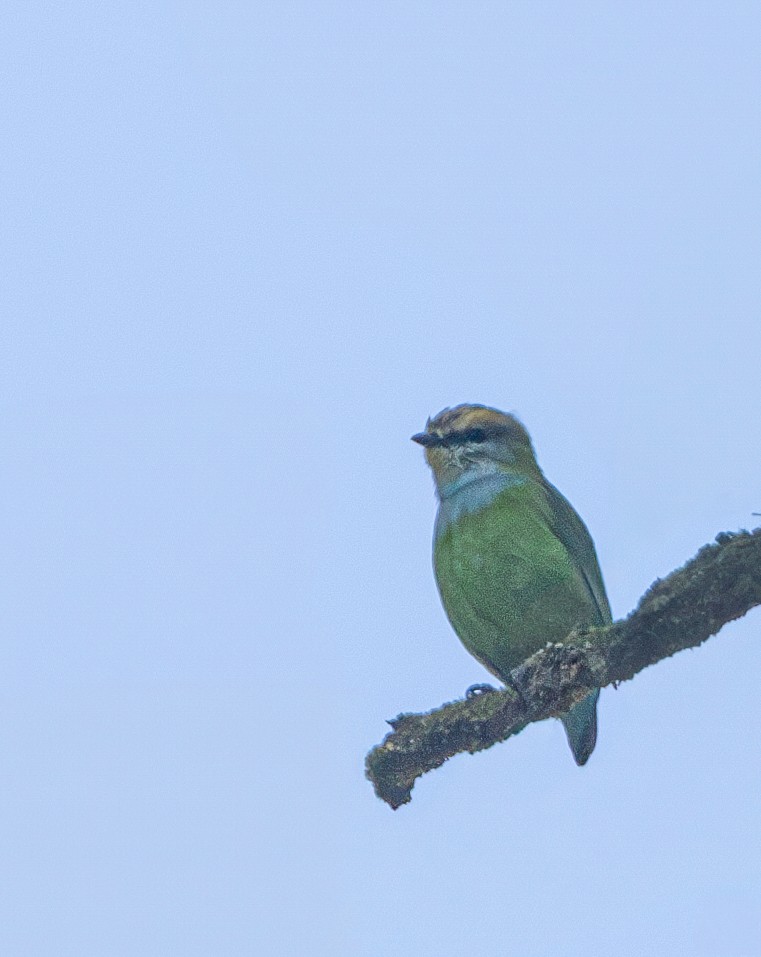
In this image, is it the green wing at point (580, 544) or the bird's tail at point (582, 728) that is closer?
the bird's tail at point (582, 728)

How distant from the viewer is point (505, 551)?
28.9ft

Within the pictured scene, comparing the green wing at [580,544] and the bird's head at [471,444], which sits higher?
the bird's head at [471,444]

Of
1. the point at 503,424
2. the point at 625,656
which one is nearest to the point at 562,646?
the point at 625,656

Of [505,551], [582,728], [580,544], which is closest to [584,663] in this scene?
[505,551]

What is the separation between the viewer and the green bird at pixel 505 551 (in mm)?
8688

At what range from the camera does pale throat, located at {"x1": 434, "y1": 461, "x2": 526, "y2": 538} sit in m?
9.20

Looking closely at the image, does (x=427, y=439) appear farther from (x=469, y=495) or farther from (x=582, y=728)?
(x=582, y=728)

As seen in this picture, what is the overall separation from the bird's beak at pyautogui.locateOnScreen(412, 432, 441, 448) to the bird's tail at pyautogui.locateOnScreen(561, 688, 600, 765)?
87.1 inches

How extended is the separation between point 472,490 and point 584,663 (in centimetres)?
270

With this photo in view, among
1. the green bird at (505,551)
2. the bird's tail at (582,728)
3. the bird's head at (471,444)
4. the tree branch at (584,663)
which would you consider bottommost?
the tree branch at (584,663)

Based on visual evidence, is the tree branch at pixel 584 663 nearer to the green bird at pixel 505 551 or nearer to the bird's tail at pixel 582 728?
the green bird at pixel 505 551

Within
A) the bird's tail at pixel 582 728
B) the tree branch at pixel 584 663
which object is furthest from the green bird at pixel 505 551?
the tree branch at pixel 584 663

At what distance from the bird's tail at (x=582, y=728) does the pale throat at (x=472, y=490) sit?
5.15ft

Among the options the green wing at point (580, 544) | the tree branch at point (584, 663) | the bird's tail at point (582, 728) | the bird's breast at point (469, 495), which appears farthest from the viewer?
the bird's breast at point (469, 495)
